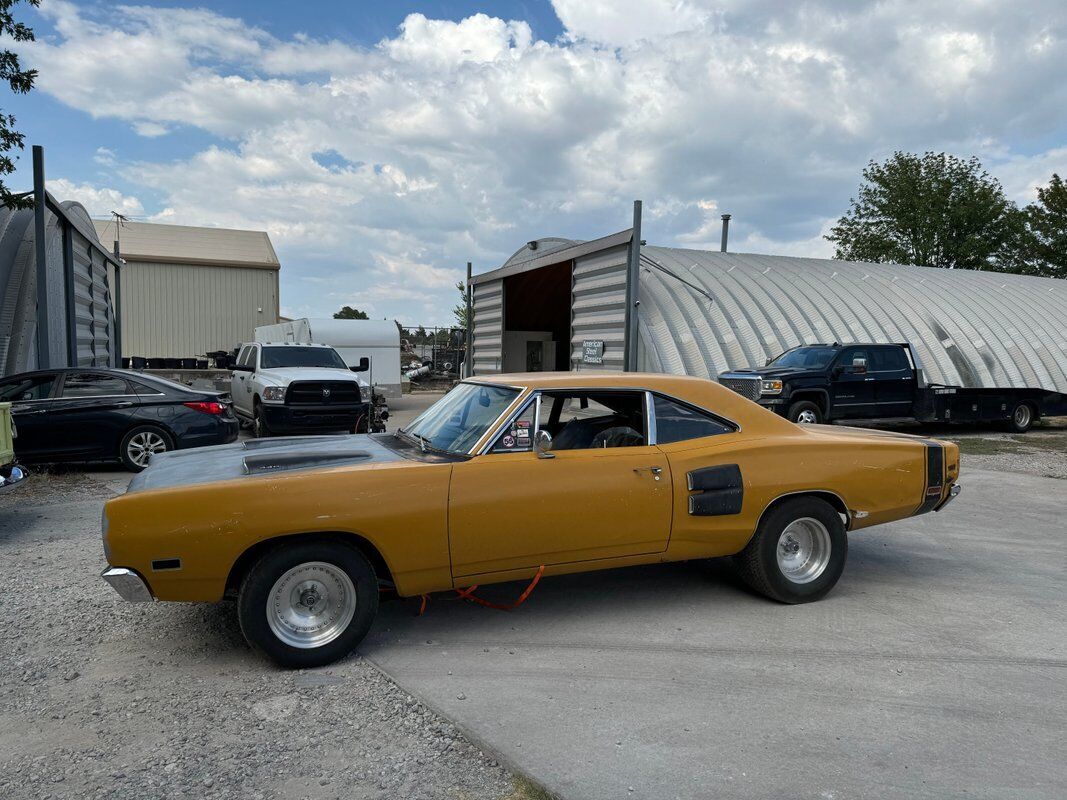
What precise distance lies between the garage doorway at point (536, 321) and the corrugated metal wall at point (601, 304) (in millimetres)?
4505

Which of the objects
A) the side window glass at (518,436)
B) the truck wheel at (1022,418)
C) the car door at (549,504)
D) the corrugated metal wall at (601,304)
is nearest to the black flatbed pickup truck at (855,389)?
the truck wheel at (1022,418)

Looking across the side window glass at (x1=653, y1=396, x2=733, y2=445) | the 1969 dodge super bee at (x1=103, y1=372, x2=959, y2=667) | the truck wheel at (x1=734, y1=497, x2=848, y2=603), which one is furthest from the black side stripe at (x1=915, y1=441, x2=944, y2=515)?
the side window glass at (x1=653, y1=396, x2=733, y2=445)

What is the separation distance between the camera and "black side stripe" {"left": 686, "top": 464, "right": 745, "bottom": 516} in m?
4.43

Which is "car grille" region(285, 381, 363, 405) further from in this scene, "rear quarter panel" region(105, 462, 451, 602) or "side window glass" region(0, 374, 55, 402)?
"rear quarter panel" region(105, 462, 451, 602)

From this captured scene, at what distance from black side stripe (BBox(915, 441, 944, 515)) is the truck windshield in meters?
9.32

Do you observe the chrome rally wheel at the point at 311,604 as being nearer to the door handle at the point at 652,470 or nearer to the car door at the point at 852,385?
the door handle at the point at 652,470

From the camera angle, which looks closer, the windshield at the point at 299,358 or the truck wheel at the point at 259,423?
the truck wheel at the point at 259,423

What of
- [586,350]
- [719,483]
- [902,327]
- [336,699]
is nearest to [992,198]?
[902,327]

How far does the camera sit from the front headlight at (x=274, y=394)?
12547 millimetres

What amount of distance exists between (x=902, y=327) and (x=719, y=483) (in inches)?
659

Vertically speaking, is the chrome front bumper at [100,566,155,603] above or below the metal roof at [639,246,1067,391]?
below

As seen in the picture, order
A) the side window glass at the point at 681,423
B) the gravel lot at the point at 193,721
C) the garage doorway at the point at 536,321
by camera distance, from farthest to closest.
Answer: the garage doorway at the point at 536,321 → the side window glass at the point at 681,423 → the gravel lot at the point at 193,721

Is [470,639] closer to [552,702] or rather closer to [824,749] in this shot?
[552,702]

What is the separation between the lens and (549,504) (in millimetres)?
4062
